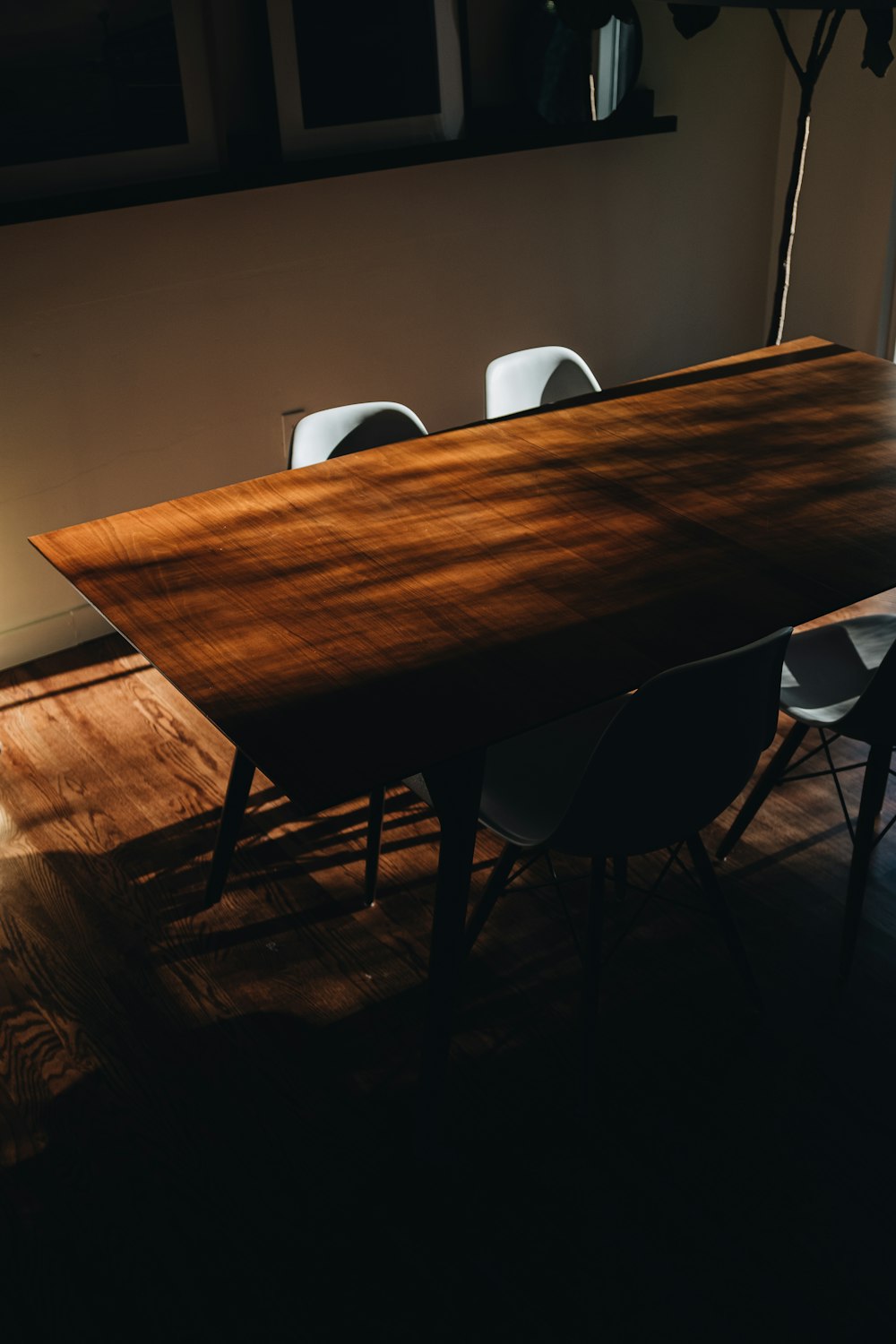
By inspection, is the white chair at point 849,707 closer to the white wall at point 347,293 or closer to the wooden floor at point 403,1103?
the wooden floor at point 403,1103

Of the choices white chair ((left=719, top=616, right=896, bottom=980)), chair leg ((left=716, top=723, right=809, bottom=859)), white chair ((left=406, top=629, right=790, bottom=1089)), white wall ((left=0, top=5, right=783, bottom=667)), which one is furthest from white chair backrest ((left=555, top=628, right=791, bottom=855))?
white wall ((left=0, top=5, right=783, bottom=667))

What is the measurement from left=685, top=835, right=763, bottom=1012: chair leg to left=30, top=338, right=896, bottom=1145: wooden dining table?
48 centimetres

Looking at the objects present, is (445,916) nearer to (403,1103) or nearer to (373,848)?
(403,1103)

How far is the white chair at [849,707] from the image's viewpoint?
7.46ft

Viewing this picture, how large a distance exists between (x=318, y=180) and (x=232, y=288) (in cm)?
44

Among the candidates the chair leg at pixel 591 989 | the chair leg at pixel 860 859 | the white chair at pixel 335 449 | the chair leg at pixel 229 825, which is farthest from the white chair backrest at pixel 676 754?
the chair leg at pixel 229 825

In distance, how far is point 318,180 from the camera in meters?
3.86

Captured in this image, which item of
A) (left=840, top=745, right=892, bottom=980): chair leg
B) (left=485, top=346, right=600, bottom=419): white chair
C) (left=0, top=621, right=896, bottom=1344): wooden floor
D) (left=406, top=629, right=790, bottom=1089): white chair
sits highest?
(left=485, top=346, right=600, bottom=419): white chair

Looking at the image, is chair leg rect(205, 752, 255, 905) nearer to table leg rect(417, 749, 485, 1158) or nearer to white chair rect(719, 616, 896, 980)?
table leg rect(417, 749, 485, 1158)

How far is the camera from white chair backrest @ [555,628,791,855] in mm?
1875

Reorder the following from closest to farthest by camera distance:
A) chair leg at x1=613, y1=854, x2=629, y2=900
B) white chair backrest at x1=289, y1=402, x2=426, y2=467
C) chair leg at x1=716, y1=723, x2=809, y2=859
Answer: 1. chair leg at x1=613, y1=854, x2=629, y2=900
2. chair leg at x1=716, y1=723, x2=809, y2=859
3. white chair backrest at x1=289, y1=402, x2=426, y2=467

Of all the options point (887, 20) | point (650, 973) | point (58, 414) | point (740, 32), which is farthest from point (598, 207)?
point (650, 973)

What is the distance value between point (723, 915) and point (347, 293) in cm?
257

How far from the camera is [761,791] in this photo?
2727mm
